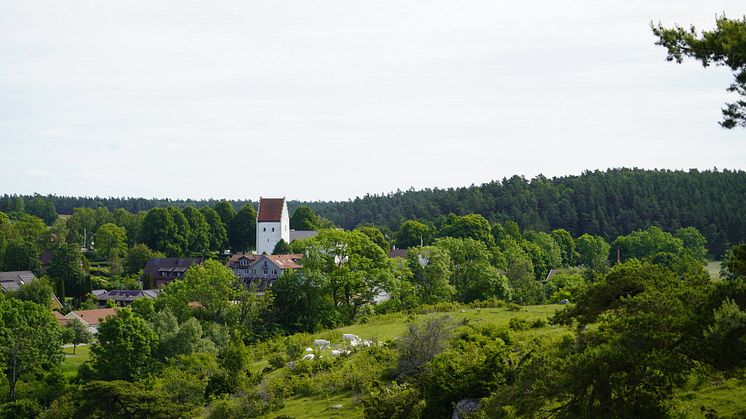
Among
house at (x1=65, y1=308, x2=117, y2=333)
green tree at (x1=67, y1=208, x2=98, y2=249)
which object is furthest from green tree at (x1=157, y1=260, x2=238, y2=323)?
green tree at (x1=67, y1=208, x2=98, y2=249)

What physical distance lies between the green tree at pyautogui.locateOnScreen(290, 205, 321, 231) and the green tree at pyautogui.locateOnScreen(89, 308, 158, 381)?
81.9 m

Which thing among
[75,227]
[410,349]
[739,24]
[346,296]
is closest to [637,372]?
[739,24]

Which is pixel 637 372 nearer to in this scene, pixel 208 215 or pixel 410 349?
pixel 410 349

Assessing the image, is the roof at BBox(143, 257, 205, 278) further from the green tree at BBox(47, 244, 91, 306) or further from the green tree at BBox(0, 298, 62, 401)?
the green tree at BBox(0, 298, 62, 401)

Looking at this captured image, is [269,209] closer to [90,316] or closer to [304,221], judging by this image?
[304,221]

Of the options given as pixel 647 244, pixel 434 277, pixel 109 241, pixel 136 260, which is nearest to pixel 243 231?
pixel 109 241

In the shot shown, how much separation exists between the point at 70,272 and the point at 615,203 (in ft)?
252

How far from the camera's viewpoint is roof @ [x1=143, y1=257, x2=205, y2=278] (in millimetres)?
87750

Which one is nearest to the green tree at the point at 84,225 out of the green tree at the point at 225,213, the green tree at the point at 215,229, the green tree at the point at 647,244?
the green tree at the point at 225,213

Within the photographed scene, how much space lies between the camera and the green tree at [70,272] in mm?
76312

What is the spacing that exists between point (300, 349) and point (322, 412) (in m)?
8.68

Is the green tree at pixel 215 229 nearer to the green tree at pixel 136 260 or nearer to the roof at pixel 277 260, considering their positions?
the green tree at pixel 136 260

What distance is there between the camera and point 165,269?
288ft

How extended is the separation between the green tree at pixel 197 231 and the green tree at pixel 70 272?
2388 centimetres
